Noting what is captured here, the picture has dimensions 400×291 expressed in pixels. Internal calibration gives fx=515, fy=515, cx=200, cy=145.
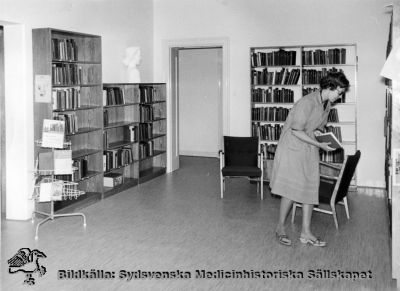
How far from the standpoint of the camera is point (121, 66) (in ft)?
29.0

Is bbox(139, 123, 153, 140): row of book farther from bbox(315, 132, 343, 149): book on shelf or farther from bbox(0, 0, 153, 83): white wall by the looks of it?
bbox(315, 132, 343, 149): book on shelf

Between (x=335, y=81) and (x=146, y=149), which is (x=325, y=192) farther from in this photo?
(x=146, y=149)

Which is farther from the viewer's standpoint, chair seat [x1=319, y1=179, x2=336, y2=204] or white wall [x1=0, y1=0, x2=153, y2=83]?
white wall [x1=0, y1=0, x2=153, y2=83]

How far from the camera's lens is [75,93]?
698 cm

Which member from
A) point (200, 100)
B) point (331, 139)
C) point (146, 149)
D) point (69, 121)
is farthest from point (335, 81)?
point (200, 100)

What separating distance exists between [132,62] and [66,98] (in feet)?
7.18

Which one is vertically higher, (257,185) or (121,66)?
(121,66)

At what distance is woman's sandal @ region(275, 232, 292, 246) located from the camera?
Answer: 5328 mm

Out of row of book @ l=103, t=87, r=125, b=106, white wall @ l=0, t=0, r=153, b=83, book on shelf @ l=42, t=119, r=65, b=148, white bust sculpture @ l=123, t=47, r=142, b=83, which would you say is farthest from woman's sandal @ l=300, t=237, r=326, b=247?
white bust sculpture @ l=123, t=47, r=142, b=83

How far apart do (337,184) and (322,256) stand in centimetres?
117

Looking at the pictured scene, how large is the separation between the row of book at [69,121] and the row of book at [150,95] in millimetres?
2163

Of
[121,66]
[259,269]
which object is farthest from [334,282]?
[121,66]

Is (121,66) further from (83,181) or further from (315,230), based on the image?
(315,230)

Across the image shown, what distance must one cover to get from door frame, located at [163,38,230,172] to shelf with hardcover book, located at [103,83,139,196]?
4.71 ft
